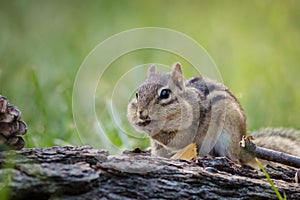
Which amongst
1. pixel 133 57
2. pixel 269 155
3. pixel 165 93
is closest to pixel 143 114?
pixel 165 93

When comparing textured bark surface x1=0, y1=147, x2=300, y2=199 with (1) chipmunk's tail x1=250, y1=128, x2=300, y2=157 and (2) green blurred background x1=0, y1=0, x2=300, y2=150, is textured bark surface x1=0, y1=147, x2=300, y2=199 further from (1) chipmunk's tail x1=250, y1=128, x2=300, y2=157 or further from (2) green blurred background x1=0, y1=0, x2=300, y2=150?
(2) green blurred background x1=0, y1=0, x2=300, y2=150

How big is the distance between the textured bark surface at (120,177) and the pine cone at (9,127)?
6 centimetres

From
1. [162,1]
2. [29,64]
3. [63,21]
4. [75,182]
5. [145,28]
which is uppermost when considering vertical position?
[162,1]

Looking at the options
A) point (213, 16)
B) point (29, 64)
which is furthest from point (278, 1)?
point (29, 64)

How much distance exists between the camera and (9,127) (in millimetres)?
1980

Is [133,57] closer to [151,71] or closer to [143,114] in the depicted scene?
[151,71]

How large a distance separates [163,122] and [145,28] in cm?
304

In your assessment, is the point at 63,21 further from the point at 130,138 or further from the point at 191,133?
the point at 191,133

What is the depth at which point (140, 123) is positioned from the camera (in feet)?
8.81

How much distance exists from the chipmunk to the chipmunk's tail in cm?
24

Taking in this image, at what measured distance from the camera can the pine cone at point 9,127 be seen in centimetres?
197

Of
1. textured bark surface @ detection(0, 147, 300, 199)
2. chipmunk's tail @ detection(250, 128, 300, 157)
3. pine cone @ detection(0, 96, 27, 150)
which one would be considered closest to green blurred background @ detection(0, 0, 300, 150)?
chipmunk's tail @ detection(250, 128, 300, 157)

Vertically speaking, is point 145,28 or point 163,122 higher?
point 145,28

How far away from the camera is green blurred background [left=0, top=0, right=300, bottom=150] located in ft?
13.2
